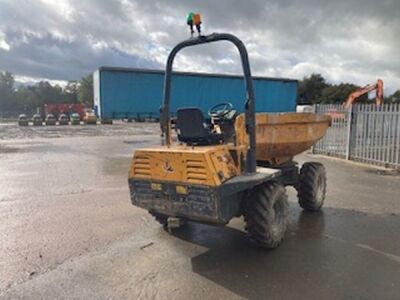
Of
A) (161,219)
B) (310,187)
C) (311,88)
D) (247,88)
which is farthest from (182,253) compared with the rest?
(311,88)

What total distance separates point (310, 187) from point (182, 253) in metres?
2.79

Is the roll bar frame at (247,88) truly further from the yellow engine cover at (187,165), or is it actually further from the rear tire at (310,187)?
the rear tire at (310,187)

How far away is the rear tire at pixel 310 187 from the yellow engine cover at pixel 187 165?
7.51 feet

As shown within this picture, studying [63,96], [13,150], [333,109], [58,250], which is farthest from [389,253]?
[63,96]

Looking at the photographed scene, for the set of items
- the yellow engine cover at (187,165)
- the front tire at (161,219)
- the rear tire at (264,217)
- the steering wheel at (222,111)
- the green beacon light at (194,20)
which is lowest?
the front tire at (161,219)

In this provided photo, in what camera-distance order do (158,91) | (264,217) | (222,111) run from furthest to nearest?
(158,91) → (222,111) → (264,217)

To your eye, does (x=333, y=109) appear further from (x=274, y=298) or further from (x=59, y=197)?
(x=274, y=298)

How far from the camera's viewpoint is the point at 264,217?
452 centimetres

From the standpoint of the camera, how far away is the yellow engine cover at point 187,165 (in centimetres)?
413

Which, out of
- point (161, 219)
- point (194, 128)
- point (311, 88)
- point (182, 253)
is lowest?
point (182, 253)

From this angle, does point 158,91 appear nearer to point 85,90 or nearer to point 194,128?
point 194,128

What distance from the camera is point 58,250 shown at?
4812 millimetres

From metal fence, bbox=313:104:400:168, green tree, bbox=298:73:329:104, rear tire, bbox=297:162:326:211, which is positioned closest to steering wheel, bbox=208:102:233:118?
rear tire, bbox=297:162:326:211

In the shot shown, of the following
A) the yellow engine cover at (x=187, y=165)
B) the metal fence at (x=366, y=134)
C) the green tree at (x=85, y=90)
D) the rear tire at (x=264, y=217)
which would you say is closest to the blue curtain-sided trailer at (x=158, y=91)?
the metal fence at (x=366, y=134)
